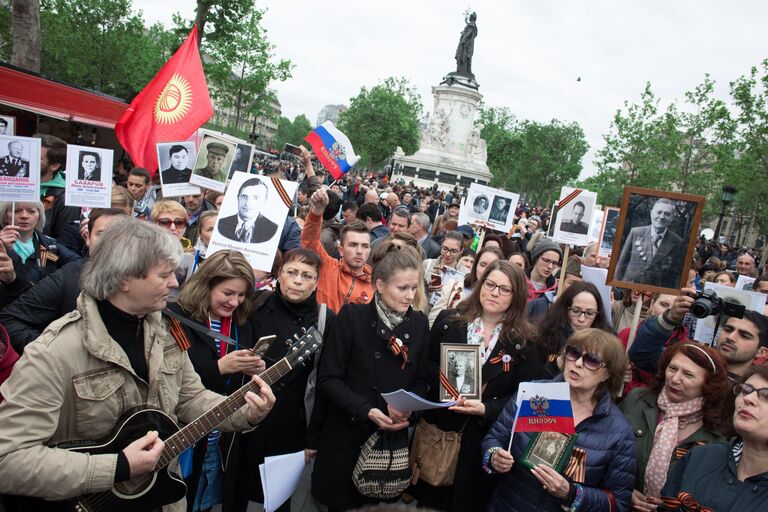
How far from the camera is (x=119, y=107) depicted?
17.8 m

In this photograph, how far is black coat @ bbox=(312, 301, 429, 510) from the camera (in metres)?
3.37

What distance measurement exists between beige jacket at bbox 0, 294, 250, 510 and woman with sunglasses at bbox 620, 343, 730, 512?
2.67m

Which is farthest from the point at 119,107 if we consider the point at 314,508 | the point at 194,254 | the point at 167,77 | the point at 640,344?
the point at 640,344

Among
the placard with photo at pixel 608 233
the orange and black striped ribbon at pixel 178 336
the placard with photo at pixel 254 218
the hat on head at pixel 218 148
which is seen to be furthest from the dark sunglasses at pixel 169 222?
the placard with photo at pixel 608 233

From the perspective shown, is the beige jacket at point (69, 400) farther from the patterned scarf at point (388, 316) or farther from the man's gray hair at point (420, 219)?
the man's gray hair at point (420, 219)

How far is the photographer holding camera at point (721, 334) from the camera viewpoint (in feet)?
12.2

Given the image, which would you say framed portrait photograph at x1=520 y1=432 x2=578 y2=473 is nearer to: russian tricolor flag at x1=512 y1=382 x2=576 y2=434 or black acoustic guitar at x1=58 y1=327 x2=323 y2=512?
russian tricolor flag at x1=512 y1=382 x2=576 y2=434

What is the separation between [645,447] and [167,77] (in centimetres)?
750

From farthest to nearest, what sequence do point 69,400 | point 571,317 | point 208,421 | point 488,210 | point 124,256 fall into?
point 488,210, point 571,317, point 208,421, point 124,256, point 69,400

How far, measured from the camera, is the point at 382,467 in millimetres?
3271

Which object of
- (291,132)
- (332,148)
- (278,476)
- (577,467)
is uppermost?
(291,132)

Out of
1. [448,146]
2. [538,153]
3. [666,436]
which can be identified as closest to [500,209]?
[666,436]

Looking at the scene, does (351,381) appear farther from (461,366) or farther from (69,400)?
(69,400)

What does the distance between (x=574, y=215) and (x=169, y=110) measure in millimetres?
5727
